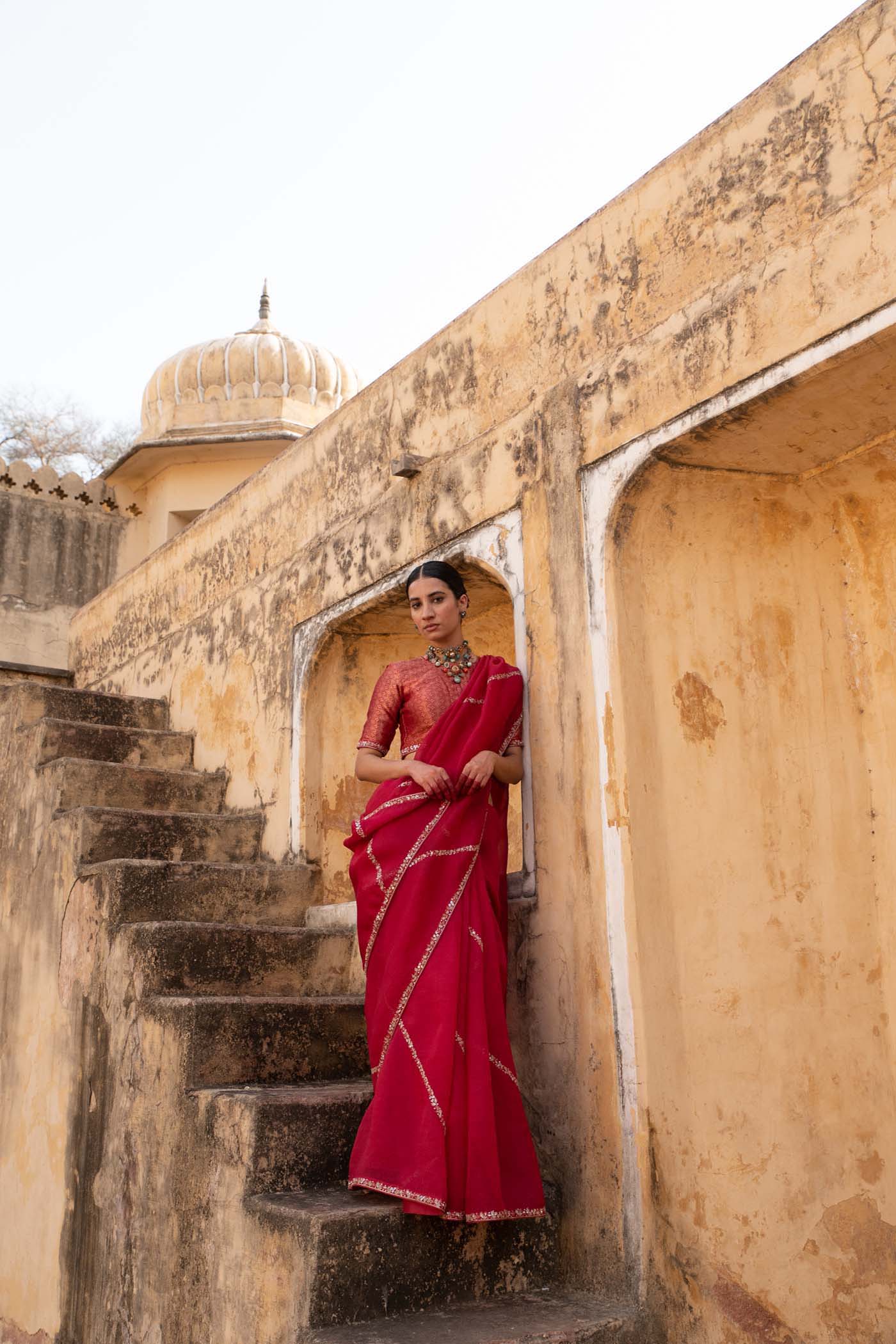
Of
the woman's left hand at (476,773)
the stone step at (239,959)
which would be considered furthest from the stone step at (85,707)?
the woman's left hand at (476,773)

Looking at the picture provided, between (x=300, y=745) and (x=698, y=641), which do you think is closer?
(x=698, y=641)

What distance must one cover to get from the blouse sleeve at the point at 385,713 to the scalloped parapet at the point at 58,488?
23.0 feet

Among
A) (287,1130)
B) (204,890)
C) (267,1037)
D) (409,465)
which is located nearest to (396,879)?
(287,1130)

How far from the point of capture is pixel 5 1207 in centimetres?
518

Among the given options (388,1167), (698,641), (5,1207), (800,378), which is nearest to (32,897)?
(5,1207)

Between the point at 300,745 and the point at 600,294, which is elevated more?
the point at 600,294

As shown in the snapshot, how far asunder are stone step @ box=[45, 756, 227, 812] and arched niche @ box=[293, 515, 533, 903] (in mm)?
797

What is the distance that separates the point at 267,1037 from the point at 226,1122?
482mm

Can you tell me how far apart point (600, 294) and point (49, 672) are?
5.95 m

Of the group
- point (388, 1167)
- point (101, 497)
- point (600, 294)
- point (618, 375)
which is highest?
point (101, 497)

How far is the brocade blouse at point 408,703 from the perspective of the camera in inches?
162

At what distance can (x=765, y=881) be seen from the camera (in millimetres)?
3787

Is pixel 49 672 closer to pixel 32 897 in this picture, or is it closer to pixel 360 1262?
pixel 32 897

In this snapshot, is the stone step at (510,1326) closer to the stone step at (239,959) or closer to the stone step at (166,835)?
the stone step at (239,959)
